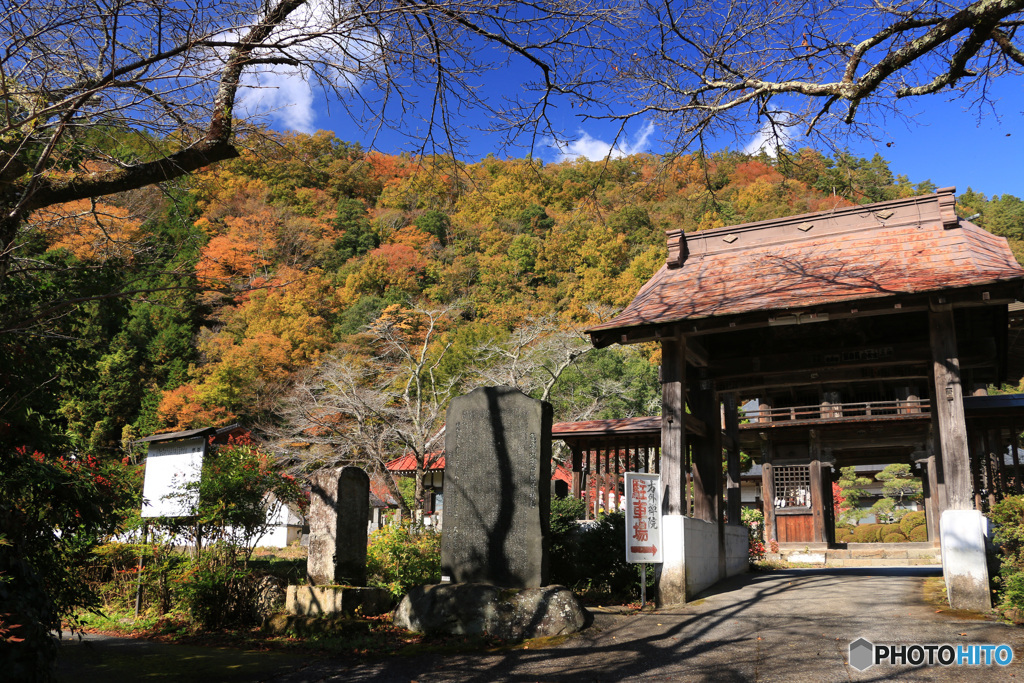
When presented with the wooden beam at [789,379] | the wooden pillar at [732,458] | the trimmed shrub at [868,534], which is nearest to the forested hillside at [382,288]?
the wooden beam at [789,379]

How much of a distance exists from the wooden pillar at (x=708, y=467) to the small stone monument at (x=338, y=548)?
5.39m

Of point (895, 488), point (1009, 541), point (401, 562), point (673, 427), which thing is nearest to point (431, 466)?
point (401, 562)

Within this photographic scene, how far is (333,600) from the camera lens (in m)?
8.55

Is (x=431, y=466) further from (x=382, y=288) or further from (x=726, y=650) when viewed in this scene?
(x=382, y=288)

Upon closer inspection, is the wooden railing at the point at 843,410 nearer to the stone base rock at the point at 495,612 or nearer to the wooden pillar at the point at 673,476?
the wooden pillar at the point at 673,476

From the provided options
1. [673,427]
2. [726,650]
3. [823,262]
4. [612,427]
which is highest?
[823,262]

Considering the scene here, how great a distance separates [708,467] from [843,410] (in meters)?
11.4

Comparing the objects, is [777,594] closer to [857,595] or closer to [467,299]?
[857,595]

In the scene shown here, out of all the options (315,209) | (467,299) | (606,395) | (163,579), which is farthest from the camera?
(467,299)

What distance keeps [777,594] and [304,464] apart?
13801mm

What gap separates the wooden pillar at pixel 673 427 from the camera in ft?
31.6

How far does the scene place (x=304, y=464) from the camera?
1955 cm

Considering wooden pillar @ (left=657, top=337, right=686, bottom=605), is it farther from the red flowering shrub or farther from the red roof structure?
the red roof structure

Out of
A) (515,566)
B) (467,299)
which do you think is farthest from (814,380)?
(467,299)
